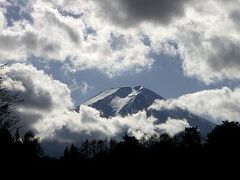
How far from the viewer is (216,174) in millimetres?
83688

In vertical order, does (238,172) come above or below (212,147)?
below

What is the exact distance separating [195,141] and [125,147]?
37667mm

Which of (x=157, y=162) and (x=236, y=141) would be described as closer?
(x=236, y=141)

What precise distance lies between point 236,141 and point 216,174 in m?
11.4

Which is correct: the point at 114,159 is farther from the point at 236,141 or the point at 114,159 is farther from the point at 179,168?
the point at 236,141

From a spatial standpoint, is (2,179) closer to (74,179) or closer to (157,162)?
(157,162)

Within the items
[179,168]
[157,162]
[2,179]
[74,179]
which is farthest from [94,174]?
[2,179]

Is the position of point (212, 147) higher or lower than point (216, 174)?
higher

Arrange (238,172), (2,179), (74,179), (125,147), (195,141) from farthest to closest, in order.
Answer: (195,141), (74,179), (125,147), (238,172), (2,179)

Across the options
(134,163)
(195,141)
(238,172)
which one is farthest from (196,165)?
(195,141)

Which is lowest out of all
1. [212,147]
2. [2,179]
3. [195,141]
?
[2,179]

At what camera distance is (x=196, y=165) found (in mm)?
90125

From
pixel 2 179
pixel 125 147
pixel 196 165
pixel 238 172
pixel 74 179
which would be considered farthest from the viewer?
pixel 74 179

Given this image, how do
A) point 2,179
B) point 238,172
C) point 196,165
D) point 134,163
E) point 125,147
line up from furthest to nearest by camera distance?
1. point 125,147
2. point 134,163
3. point 196,165
4. point 238,172
5. point 2,179
